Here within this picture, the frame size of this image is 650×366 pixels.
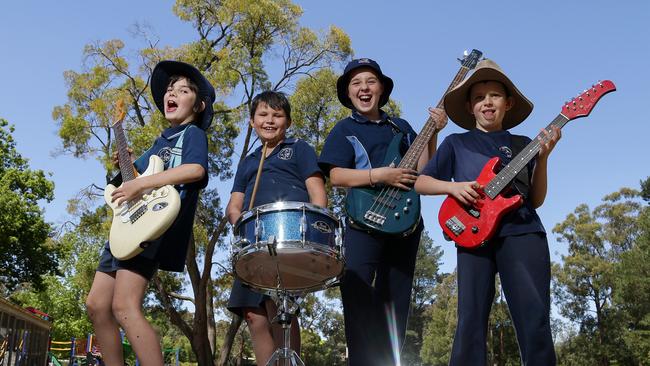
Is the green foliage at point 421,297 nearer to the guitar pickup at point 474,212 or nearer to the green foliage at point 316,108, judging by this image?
the green foliage at point 316,108

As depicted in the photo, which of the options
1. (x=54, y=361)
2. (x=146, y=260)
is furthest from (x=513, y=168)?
(x=54, y=361)

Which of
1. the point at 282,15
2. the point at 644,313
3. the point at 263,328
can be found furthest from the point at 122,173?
the point at 644,313

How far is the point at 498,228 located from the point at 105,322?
7.25ft

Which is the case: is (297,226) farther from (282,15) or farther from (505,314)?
(505,314)

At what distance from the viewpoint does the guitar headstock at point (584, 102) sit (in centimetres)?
336

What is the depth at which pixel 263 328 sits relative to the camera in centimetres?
381

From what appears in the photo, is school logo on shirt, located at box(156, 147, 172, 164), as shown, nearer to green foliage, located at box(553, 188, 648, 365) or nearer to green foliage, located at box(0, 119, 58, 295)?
green foliage, located at box(0, 119, 58, 295)

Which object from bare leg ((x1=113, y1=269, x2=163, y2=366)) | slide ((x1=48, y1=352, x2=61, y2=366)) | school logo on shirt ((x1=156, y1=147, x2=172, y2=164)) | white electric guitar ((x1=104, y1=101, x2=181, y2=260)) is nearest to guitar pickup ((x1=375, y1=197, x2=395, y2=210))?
white electric guitar ((x1=104, y1=101, x2=181, y2=260))

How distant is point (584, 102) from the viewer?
338 centimetres

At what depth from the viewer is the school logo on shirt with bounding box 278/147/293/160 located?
4.04m

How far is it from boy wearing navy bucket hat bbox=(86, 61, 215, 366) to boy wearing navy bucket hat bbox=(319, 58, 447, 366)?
0.90 m

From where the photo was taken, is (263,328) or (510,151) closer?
(510,151)

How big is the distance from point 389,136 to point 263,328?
60.3 inches

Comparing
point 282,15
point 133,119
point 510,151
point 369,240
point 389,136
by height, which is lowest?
point 369,240
